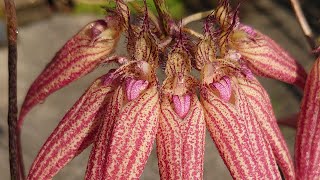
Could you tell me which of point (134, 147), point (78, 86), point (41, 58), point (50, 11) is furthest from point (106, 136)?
point (50, 11)

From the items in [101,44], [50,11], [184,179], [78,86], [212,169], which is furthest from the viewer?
[50,11]

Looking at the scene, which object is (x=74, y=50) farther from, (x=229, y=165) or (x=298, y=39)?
(x=298, y=39)

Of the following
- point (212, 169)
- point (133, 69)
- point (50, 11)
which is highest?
point (50, 11)

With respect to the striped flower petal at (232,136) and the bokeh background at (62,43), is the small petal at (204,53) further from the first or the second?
the bokeh background at (62,43)

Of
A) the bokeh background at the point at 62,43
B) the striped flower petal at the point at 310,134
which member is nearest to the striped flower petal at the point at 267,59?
the striped flower petal at the point at 310,134

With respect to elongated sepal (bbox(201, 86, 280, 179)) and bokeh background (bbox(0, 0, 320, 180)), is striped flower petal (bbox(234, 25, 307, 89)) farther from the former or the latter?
bokeh background (bbox(0, 0, 320, 180))

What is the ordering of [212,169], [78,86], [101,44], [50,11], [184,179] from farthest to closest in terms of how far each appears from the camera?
[50,11], [78,86], [212,169], [101,44], [184,179]
